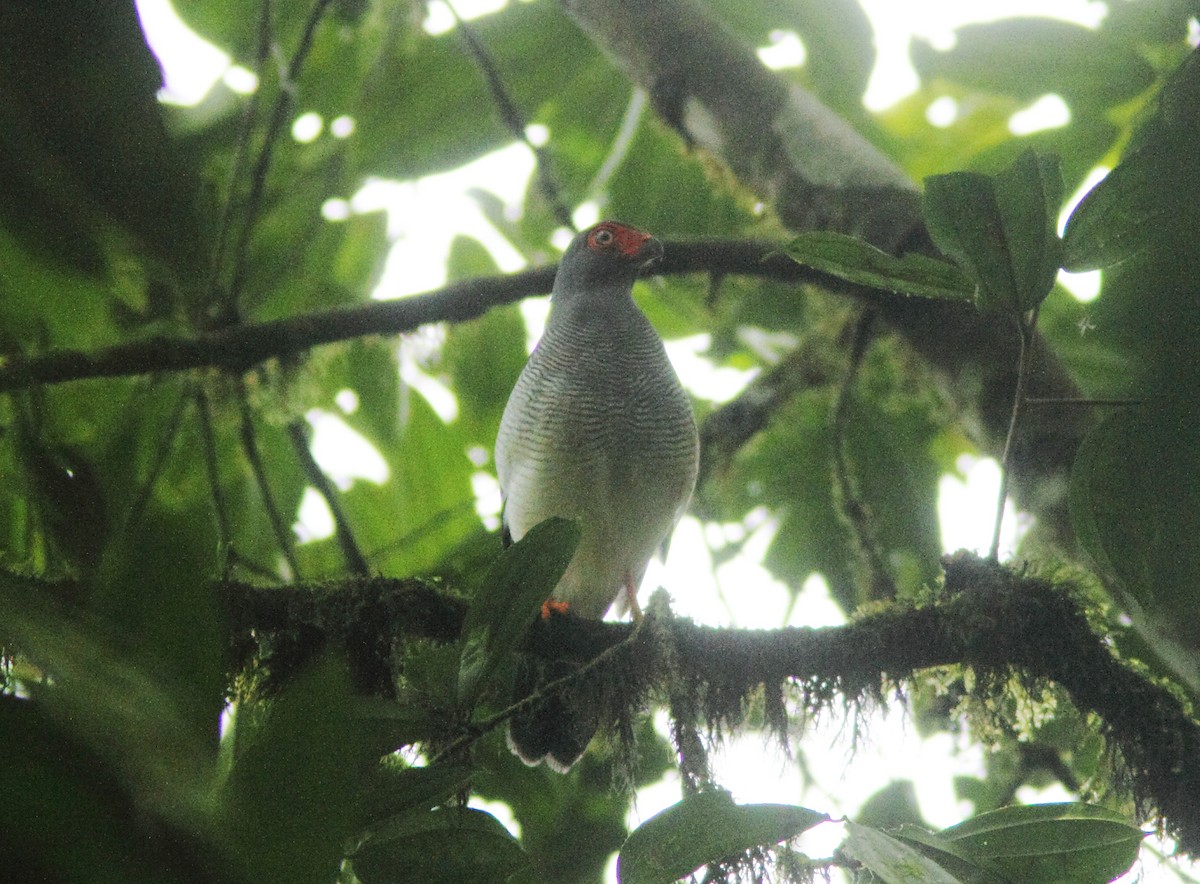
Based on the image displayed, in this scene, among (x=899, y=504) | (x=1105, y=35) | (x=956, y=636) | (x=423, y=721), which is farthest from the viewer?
(x=899, y=504)

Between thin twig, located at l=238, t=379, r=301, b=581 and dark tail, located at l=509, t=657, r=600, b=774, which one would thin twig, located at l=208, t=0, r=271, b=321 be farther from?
dark tail, located at l=509, t=657, r=600, b=774

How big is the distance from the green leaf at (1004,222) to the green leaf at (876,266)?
0.17ft

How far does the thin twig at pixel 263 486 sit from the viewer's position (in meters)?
2.94

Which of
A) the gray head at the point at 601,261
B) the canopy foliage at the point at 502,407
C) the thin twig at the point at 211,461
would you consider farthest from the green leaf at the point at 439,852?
the gray head at the point at 601,261

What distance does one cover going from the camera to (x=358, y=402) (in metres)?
3.70

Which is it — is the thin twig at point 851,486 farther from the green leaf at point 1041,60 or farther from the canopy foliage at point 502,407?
the green leaf at point 1041,60

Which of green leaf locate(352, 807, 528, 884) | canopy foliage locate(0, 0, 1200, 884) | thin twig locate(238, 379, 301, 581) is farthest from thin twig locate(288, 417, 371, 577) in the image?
green leaf locate(352, 807, 528, 884)

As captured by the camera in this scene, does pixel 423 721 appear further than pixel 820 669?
No

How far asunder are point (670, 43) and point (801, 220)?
72cm

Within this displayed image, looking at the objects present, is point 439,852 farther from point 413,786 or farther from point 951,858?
point 951,858

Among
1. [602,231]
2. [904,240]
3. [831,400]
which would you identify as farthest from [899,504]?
[602,231]

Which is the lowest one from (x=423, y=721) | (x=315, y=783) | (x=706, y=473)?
(x=315, y=783)

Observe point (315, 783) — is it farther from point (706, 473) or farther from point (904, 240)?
point (706, 473)

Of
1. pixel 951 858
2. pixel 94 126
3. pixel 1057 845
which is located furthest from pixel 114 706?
pixel 1057 845
